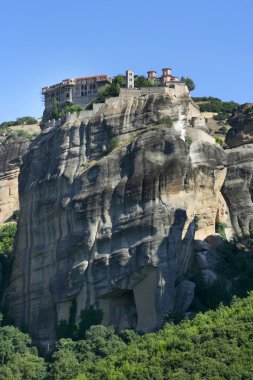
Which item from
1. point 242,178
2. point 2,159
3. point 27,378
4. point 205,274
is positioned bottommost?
point 27,378

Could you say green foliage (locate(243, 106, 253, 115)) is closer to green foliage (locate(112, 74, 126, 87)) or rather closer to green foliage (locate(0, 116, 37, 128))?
green foliage (locate(112, 74, 126, 87))

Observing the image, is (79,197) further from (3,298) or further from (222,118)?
(222,118)

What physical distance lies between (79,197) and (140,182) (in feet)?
12.8

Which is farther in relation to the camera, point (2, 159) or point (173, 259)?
point (2, 159)

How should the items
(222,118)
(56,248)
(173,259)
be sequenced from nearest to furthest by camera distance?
1. (173,259)
2. (56,248)
3. (222,118)

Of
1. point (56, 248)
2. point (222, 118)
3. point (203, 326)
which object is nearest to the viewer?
point (203, 326)

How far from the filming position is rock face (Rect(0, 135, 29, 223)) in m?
103

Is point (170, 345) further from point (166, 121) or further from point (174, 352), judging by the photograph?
point (166, 121)

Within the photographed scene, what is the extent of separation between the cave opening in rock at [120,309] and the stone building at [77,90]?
26309 mm

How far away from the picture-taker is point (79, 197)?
7906 cm

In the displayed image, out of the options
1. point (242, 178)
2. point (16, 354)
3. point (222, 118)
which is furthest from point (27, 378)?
point (222, 118)

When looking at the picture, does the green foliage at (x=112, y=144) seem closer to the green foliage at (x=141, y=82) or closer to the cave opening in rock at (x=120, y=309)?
the cave opening in rock at (x=120, y=309)

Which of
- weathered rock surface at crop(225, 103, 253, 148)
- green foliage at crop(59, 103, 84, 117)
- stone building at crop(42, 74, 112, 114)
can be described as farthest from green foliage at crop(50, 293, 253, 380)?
stone building at crop(42, 74, 112, 114)

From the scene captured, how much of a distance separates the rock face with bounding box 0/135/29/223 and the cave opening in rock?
26.8 m
